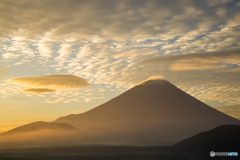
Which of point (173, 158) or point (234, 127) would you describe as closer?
point (173, 158)

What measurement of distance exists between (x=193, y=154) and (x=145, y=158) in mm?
15979

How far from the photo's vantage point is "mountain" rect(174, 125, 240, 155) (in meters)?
79.9

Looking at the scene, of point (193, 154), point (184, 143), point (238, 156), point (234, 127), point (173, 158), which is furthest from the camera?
point (184, 143)

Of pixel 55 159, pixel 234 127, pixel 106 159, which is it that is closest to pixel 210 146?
pixel 234 127

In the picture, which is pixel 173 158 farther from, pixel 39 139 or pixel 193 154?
pixel 39 139

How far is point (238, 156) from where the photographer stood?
69125 mm

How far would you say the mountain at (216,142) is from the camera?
79875 mm

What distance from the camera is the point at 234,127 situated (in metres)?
87.8

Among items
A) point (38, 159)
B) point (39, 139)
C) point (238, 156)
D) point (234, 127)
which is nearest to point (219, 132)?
point (234, 127)

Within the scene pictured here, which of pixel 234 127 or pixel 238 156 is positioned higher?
pixel 234 127

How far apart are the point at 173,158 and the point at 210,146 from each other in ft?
49.9

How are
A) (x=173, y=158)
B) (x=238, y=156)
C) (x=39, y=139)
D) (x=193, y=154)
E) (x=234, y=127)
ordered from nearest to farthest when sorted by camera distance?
1. (x=238, y=156)
2. (x=173, y=158)
3. (x=193, y=154)
4. (x=234, y=127)
5. (x=39, y=139)

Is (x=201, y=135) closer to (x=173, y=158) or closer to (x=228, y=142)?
(x=228, y=142)

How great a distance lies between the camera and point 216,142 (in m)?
84.1
